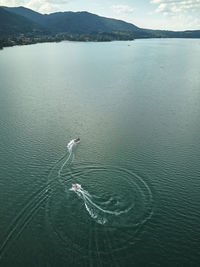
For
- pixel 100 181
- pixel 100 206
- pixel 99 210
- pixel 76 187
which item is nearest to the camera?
pixel 99 210

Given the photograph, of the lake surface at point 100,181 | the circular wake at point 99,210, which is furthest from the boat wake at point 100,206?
the lake surface at point 100,181

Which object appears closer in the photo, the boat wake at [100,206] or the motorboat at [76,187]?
the boat wake at [100,206]

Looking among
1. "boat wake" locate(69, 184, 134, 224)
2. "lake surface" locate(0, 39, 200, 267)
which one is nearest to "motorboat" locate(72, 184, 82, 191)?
"boat wake" locate(69, 184, 134, 224)

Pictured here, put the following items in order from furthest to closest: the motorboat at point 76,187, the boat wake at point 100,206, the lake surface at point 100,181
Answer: the motorboat at point 76,187
the boat wake at point 100,206
the lake surface at point 100,181

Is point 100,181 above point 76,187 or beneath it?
beneath

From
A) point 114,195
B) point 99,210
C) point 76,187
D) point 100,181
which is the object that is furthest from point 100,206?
point 100,181

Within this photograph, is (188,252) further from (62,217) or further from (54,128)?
(54,128)

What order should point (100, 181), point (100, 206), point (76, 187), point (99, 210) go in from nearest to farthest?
point (99, 210) < point (100, 206) < point (76, 187) < point (100, 181)

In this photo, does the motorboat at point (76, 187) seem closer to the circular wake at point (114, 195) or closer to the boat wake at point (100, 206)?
the boat wake at point (100, 206)

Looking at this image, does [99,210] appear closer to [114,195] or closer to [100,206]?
[100,206]

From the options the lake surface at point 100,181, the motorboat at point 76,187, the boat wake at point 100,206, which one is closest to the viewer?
the lake surface at point 100,181

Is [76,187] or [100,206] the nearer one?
[100,206]
